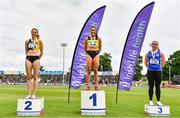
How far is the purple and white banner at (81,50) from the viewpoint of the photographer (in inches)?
617

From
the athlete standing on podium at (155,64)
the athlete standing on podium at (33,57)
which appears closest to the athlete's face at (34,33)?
the athlete standing on podium at (33,57)

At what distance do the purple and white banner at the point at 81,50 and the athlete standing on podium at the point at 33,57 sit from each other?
4.82m

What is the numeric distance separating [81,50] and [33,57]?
5110 mm

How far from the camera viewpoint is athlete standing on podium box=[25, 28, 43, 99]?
36.0ft

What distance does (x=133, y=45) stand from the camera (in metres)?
15.7

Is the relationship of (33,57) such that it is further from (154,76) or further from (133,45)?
(133,45)

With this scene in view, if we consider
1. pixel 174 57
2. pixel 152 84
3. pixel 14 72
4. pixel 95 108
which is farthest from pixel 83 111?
pixel 174 57

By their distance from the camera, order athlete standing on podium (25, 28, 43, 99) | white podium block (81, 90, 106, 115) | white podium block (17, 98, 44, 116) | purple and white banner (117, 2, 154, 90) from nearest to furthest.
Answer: white podium block (17, 98, 44, 116), white podium block (81, 90, 106, 115), athlete standing on podium (25, 28, 43, 99), purple and white banner (117, 2, 154, 90)

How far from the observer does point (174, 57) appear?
112 meters

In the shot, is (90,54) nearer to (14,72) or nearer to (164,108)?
(164,108)

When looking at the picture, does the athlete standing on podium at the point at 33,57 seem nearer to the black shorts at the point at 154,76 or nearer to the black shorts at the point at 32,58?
the black shorts at the point at 32,58

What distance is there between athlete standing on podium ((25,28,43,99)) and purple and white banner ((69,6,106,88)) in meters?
4.82

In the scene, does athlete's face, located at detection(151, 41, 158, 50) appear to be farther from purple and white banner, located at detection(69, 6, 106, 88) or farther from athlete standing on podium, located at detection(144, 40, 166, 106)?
purple and white banner, located at detection(69, 6, 106, 88)

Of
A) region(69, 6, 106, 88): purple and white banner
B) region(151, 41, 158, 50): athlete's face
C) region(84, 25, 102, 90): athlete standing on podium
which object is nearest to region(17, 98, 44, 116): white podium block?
region(84, 25, 102, 90): athlete standing on podium
